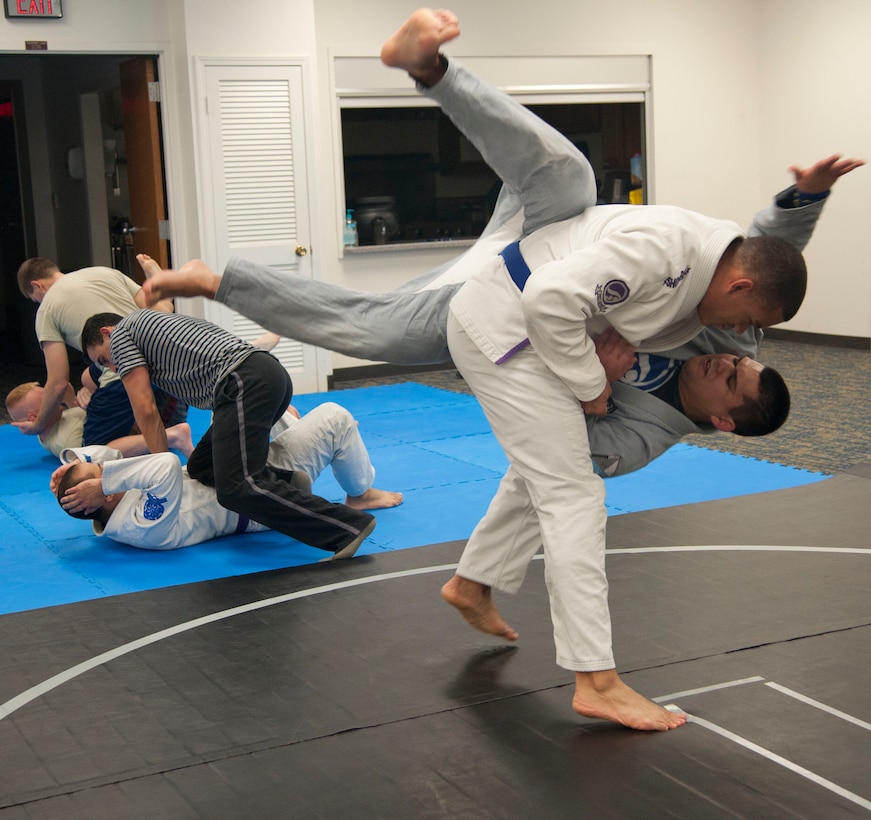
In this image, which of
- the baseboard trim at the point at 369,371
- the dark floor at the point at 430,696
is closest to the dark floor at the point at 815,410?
the baseboard trim at the point at 369,371

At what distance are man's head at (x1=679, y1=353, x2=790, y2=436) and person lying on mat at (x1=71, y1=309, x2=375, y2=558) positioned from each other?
1.58m

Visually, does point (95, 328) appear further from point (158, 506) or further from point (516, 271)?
point (516, 271)

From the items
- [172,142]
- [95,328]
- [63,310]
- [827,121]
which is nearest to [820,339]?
[827,121]

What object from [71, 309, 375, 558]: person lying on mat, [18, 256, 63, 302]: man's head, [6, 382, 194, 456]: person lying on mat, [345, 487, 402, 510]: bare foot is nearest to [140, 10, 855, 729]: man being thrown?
[71, 309, 375, 558]: person lying on mat

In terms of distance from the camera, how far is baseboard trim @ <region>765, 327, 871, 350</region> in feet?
30.2

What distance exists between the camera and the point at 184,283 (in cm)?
271

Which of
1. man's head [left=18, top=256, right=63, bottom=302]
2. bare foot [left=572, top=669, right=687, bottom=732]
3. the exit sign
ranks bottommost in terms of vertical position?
bare foot [left=572, top=669, right=687, bottom=732]

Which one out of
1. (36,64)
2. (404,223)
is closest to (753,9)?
(404,223)

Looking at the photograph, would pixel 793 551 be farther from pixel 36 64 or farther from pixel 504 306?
pixel 36 64

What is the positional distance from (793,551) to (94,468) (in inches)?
101

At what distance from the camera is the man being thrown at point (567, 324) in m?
2.52

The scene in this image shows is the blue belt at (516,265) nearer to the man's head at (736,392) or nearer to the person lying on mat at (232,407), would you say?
the man's head at (736,392)

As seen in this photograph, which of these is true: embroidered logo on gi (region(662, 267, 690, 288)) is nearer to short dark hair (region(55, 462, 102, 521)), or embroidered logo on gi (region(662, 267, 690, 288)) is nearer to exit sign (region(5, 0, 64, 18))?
short dark hair (region(55, 462, 102, 521))

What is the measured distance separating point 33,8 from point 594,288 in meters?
5.99
